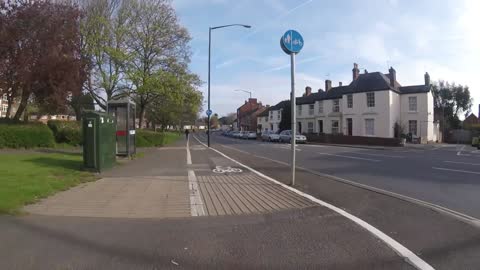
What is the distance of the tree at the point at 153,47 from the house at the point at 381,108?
24061 mm

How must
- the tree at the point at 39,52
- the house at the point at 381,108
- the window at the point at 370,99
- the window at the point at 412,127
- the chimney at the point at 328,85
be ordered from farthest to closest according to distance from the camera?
the chimney at the point at 328,85 < the window at the point at 370,99 < the window at the point at 412,127 < the house at the point at 381,108 < the tree at the point at 39,52

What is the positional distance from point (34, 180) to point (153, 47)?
2753cm

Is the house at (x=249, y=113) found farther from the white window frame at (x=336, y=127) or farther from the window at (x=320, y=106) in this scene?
the white window frame at (x=336, y=127)

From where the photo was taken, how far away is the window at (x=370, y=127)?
159 feet

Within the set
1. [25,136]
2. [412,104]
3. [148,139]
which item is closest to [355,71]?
[412,104]

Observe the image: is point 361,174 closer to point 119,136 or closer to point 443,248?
point 443,248

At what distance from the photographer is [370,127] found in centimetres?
4878

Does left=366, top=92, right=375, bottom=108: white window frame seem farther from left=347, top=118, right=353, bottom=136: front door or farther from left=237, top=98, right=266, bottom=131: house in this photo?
left=237, top=98, right=266, bottom=131: house

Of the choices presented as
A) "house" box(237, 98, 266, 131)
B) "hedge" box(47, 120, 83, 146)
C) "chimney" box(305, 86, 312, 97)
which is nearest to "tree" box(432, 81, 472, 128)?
"chimney" box(305, 86, 312, 97)

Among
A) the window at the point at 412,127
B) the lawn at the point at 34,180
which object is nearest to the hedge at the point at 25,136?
the lawn at the point at 34,180

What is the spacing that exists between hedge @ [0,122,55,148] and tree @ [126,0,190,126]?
41.7ft

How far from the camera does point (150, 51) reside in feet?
117

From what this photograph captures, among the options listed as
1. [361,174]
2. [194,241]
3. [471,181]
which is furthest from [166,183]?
[471,181]

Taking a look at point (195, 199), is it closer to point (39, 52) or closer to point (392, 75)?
point (39, 52)
